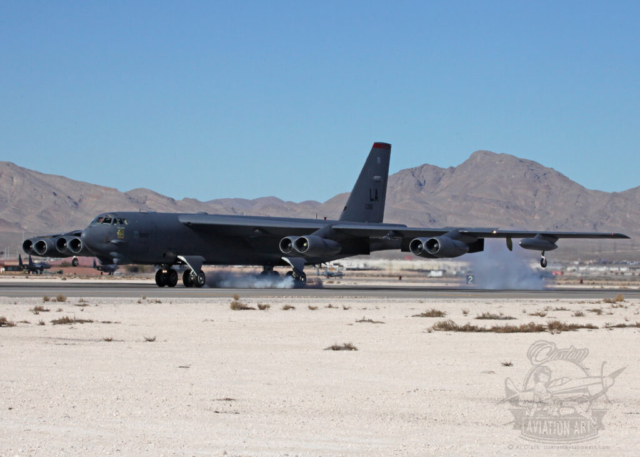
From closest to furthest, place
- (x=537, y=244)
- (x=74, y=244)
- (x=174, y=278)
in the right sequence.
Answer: (x=74, y=244)
(x=174, y=278)
(x=537, y=244)

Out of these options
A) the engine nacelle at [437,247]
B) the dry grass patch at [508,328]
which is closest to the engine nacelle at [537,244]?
the engine nacelle at [437,247]

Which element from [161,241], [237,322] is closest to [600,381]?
[237,322]

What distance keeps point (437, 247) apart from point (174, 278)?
43.3 feet

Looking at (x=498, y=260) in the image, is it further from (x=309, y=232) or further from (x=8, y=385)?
(x=8, y=385)

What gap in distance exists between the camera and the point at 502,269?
166 ft

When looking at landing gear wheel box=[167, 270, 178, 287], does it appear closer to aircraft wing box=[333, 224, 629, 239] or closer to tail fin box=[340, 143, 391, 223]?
aircraft wing box=[333, 224, 629, 239]

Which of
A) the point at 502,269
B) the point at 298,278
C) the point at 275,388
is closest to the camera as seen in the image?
the point at 275,388

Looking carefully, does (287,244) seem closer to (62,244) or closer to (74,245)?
(74,245)

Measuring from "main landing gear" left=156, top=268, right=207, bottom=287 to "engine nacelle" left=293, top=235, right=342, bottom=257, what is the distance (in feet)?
16.7

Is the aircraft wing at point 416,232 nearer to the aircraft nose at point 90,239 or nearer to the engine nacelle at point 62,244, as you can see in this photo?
the aircraft nose at point 90,239

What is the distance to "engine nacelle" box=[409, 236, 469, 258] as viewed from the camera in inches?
1553

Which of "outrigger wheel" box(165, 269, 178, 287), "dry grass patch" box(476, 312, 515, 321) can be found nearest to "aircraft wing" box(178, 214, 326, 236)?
"outrigger wheel" box(165, 269, 178, 287)

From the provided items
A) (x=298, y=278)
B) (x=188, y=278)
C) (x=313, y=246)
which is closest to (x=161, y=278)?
(x=188, y=278)

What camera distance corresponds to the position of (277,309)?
25672mm
